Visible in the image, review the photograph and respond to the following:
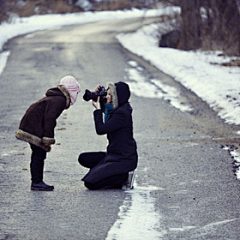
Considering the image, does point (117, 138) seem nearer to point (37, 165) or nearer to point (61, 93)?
point (61, 93)

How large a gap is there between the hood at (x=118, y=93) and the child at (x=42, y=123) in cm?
43

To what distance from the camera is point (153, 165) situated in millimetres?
8891

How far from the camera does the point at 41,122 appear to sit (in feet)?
23.7

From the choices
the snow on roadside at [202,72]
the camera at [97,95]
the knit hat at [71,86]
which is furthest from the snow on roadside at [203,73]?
the knit hat at [71,86]

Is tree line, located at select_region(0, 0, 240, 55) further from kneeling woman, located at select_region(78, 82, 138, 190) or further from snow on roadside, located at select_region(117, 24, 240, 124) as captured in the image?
kneeling woman, located at select_region(78, 82, 138, 190)

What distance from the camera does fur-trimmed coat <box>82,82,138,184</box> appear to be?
7379 millimetres

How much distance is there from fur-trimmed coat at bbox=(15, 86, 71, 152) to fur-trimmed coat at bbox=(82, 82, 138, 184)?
508 mm

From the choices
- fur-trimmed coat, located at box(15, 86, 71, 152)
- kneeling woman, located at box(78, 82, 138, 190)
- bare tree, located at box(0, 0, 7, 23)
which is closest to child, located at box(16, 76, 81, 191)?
fur-trimmed coat, located at box(15, 86, 71, 152)

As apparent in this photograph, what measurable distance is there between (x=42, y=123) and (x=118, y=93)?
0.92 metres

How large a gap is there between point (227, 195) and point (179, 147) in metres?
3.04

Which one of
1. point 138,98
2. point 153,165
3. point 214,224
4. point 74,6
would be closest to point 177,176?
point 153,165

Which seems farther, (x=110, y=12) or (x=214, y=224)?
(x=110, y=12)

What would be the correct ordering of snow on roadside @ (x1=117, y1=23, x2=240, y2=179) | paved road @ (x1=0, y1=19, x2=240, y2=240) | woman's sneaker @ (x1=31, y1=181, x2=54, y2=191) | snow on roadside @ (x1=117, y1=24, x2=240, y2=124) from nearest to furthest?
paved road @ (x1=0, y1=19, x2=240, y2=240) → woman's sneaker @ (x1=31, y1=181, x2=54, y2=191) → snow on roadside @ (x1=117, y1=23, x2=240, y2=179) → snow on roadside @ (x1=117, y1=24, x2=240, y2=124)

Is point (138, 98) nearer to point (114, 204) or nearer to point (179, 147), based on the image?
point (179, 147)
